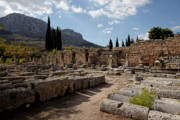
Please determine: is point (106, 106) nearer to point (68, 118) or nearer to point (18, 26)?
point (68, 118)

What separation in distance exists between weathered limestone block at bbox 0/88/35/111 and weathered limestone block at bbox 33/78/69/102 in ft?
1.08

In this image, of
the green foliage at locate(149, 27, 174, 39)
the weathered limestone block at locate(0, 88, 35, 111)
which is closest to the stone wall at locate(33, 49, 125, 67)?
the green foliage at locate(149, 27, 174, 39)

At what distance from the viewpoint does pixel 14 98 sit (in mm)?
3668

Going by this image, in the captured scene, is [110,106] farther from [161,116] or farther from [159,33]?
[159,33]

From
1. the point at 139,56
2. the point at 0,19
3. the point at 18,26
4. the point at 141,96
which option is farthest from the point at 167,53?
the point at 0,19

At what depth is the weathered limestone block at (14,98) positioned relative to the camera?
3.47 metres

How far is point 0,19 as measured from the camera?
136 metres

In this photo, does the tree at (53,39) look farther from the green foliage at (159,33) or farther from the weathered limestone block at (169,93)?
the weathered limestone block at (169,93)

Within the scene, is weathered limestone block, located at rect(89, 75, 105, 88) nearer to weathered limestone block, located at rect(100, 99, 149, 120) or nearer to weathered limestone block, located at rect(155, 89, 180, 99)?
weathered limestone block, located at rect(100, 99, 149, 120)

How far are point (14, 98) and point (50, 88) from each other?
1345 millimetres

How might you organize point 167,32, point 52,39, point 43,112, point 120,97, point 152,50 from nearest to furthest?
1. point 43,112
2. point 120,97
3. point 152,50
4. point 167,32
5. point 52,39

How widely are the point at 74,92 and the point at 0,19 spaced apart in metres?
179

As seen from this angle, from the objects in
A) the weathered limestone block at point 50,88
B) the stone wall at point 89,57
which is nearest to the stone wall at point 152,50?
the stone wall at point 89,57

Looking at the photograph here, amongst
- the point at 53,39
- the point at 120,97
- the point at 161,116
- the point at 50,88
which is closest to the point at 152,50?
the point at 120,97
